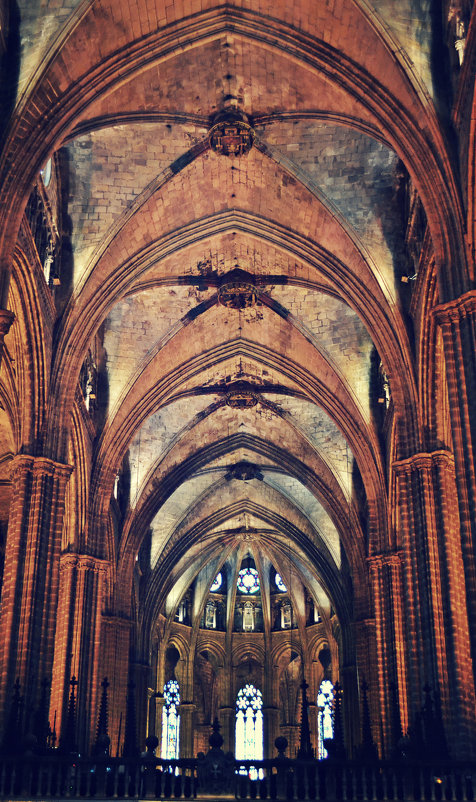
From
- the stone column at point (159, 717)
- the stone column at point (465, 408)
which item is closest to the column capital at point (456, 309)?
the stone column at point (465, 408)

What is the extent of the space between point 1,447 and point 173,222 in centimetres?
999

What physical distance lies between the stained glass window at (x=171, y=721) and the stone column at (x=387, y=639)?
19678mm

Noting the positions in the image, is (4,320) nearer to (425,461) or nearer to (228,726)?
(425,461)

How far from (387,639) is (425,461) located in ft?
24.4

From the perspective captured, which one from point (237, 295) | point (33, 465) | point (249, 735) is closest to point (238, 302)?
point (237, 295)

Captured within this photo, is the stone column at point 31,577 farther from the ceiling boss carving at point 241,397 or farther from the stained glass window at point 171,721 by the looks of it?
the stained glass window at point 171,721

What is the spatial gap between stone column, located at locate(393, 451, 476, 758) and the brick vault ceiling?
296cm

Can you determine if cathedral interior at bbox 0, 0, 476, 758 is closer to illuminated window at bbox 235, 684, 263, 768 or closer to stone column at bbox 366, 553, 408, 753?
stone column at bbox 366, 553, 408, 753

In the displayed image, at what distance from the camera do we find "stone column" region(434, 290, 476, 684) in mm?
15852

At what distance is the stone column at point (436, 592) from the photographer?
62.9 ft

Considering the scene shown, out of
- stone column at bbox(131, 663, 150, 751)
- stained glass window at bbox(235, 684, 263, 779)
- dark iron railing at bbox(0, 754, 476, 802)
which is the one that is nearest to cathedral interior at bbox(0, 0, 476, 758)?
stone column at bbox(131, 663, 150, 751)

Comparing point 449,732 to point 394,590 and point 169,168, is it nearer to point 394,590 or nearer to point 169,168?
point 394,590

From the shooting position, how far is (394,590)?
94.5 feet

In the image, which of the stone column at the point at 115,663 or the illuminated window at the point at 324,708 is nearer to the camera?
the stone column at the point at 115,663
